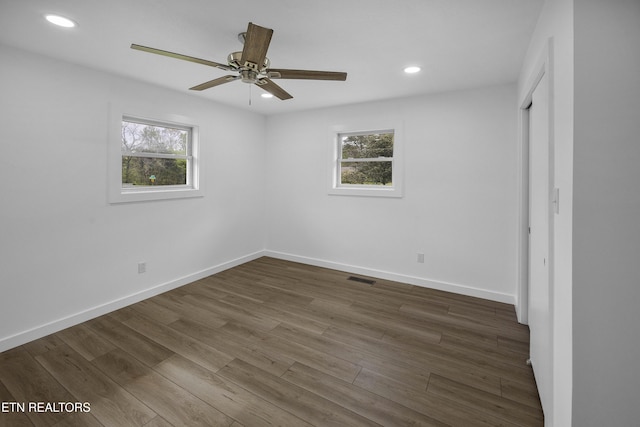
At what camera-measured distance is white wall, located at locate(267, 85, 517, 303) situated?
3357 mm

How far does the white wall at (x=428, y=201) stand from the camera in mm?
3357

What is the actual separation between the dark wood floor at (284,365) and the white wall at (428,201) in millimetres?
560

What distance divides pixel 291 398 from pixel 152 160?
→ 3.13m

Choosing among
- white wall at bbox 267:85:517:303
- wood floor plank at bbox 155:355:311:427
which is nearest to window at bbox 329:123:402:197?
white wall at bbox 267:85:517:303

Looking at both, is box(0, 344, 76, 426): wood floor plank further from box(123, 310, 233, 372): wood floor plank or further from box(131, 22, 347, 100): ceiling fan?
box(131, 22, 347, 100): ceiling fan

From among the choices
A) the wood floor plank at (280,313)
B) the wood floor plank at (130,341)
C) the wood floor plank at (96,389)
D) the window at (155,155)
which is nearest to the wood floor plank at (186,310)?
the wood floor plank at (280,313)

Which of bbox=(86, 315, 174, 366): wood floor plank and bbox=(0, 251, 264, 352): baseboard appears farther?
bbox=(0, 251, 264, 352): baseboard

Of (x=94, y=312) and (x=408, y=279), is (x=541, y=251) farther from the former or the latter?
(x=94, y=312)

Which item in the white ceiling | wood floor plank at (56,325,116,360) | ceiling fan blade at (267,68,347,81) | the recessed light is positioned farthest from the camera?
wood floor plank at (56,325,116,360)

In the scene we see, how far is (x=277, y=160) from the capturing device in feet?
16.4

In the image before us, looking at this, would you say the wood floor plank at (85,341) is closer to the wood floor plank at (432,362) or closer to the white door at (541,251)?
the wood floor plank at (432,362)

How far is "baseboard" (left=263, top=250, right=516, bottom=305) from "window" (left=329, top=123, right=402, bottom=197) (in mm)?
1105

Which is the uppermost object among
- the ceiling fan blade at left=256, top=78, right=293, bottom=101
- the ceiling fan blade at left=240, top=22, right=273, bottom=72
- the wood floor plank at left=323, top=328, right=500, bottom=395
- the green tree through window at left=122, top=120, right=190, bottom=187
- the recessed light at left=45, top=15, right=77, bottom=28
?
the recessed light at left=45, top=15, right=77, bottom=28

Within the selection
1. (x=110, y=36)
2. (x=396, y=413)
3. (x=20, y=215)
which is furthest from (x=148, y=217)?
(x=396, y=413)
